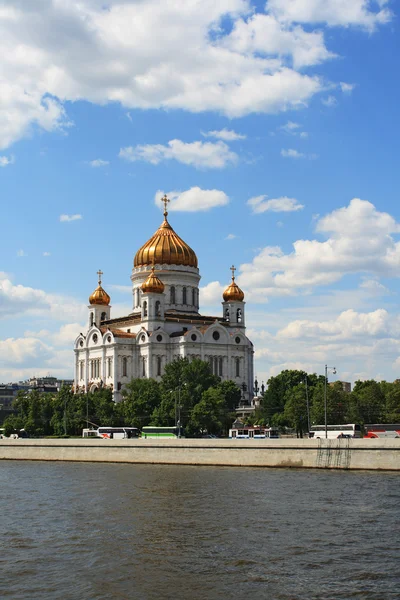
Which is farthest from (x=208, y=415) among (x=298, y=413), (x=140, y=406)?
(x=140, y=406)

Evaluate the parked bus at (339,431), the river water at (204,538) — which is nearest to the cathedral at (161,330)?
the parked bus at (339,431)

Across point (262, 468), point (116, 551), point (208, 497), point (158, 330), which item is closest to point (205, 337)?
point (158, 330)

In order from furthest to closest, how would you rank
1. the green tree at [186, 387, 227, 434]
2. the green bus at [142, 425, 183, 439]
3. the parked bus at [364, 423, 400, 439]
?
the green tree at [186, 387, 227, 434]
the green bus at [142, 425, 183, 439]
the parked bus at [364, 423, 400, 439]

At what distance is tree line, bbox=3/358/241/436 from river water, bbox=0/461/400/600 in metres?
29.5

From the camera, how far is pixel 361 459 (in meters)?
47.8

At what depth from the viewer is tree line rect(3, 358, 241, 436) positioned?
246ft

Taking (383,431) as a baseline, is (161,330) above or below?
above

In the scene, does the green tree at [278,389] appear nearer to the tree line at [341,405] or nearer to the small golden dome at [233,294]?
the tree line at [341,405]

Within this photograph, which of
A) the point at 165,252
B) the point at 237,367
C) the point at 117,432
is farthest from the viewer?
the point at 165,252

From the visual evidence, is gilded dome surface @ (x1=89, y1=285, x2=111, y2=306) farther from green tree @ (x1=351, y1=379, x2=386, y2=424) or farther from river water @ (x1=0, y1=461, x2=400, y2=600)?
river water @ (x1=0, y1=461, x2=400, y2=600)

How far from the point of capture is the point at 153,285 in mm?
93688

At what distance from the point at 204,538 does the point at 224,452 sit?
1040 inches

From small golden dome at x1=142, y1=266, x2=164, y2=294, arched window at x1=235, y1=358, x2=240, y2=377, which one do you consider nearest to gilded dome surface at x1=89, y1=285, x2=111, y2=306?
small golden dome at x1=142, y1=266, x2=164, y2=294

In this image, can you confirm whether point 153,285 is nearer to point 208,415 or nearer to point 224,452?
point 208,415
